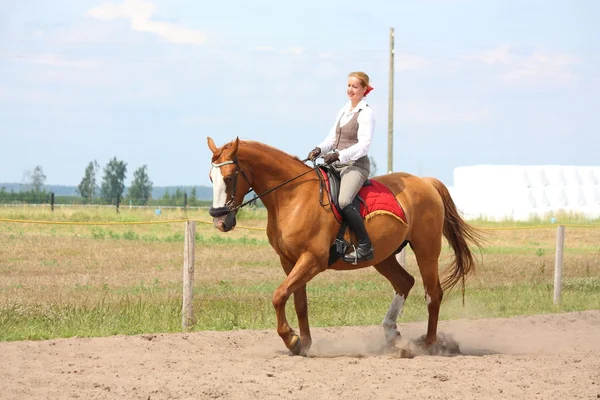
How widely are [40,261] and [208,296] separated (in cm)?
752

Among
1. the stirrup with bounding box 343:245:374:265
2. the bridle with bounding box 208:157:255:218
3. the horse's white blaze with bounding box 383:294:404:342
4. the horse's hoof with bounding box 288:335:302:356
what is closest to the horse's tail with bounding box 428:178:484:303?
the horse's white blaze with bounding box 383:294:404:342

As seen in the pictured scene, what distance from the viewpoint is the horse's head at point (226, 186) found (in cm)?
812

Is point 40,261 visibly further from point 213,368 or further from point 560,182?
point 560,182

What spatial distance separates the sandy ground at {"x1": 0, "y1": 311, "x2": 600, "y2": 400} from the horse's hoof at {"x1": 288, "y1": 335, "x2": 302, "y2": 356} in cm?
10

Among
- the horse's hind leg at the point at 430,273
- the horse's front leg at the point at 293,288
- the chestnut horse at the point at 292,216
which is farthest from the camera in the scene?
the horse's hind leg at the point at 430,273

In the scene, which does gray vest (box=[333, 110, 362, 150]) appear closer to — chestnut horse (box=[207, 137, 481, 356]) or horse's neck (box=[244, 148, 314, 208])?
chestnut horse (box=[207, 137, 481, 356])

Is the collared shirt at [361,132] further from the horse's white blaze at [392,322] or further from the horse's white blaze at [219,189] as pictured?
the horse's white blaze at [392,322]

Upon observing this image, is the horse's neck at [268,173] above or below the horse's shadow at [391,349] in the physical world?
above

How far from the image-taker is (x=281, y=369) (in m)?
8.11

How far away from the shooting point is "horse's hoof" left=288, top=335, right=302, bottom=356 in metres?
8.81

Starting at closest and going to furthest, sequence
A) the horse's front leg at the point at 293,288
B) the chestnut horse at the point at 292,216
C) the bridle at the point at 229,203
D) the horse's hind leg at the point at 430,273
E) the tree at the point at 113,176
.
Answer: the bridle at the point at 229,203 < the chestnut horse at the point at 292,216 < the horse's front leg at the point at 293,288 < the horse's hind leg at the point at 430,273 < the tree at the point at 113,176

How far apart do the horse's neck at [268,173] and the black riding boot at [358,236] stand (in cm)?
64

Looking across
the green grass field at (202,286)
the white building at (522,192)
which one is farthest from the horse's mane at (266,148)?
the white building at (522,192)

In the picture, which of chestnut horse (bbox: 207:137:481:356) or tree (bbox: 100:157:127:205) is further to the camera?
tree (bbox: 100:157:127:205)
